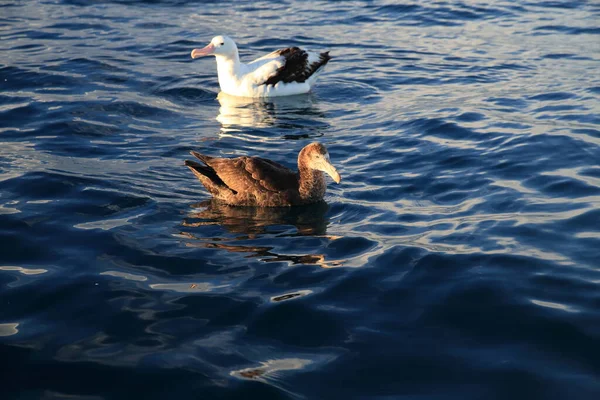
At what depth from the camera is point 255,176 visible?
31.9ft

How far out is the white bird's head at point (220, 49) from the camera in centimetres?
1600

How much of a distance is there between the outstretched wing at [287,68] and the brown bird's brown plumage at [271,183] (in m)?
6.14

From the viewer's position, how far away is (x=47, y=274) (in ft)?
25.1

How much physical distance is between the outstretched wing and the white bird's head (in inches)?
25.3

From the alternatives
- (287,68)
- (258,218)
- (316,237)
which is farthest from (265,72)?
(316,237)

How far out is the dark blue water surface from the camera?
6.07m

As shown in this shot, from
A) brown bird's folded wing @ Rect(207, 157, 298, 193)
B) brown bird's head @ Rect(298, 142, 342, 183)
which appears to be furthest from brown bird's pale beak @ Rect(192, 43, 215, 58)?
brown bird's head @ Rect(298, 142, 342, 183)

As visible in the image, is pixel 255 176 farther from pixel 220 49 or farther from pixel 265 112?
pixel 220 49

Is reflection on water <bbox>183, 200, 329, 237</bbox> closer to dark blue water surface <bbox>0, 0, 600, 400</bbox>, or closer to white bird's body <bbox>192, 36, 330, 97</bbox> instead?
dark blue water surface <bbox>0, 0, 600, 400</bbox>

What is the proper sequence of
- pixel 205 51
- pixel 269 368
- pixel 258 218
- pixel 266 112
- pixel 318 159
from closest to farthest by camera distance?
pixel 269 368 → pixel 258 218 → pixel 318 159 → pixel 266 112 → pixel 205 51

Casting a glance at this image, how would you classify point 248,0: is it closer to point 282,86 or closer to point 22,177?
point 282,86

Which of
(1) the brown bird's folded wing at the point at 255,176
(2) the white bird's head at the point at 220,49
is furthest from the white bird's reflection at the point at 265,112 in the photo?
(1) the brown bird's folded wing at the point at 255,176

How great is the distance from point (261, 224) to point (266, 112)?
5962 mm

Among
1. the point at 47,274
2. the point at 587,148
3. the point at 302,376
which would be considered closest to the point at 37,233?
the point at 47,274
